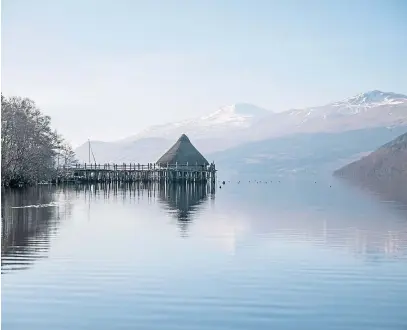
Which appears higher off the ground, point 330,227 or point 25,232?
point 25,232

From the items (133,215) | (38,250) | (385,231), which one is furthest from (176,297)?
(133,215)

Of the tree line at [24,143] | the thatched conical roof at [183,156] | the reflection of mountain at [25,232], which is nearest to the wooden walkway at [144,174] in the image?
the thatched conical roof at [183,156]

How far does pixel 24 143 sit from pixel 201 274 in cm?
3987

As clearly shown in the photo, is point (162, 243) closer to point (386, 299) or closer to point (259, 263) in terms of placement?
point (259, 263)

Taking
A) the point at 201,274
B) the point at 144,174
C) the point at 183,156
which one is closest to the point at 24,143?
the point at 144,174

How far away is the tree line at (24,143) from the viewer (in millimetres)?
50250

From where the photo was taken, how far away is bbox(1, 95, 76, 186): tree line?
50250mm

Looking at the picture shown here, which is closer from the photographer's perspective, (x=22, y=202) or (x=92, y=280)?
(x=92, y=280)

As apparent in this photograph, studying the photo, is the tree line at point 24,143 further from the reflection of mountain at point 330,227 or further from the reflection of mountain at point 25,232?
the reflection of mountain at point 330,227

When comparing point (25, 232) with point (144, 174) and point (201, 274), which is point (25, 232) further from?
point (144, 174)

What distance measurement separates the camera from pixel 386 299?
42.6ft

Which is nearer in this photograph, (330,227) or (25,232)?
(25,232)

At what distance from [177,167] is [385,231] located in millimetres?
54878

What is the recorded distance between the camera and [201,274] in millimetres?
15562
